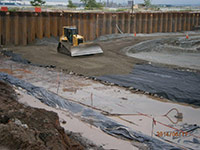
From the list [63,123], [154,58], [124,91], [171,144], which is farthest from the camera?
[154,58]

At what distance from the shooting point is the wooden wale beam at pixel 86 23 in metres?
20.5

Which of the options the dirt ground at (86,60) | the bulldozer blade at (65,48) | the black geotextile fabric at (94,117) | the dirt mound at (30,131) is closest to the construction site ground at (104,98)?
the dirt ground at (86,60)

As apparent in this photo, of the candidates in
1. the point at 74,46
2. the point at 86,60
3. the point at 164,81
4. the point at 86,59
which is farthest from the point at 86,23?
the point at 164,81

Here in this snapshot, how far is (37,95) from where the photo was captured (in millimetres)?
10281

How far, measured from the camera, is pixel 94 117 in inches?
329

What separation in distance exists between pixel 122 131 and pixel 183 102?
348cm

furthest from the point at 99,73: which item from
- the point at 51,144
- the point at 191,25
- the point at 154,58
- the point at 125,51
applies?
the point at 191,25

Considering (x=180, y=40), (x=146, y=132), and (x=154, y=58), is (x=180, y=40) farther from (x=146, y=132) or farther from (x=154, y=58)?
(x=146, y=132)

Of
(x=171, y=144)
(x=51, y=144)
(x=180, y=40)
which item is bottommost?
(x=171, y=144)

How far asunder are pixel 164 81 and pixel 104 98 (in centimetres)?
303

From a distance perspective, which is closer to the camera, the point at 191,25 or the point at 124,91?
the point at 124,91

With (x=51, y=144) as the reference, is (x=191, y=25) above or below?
above
